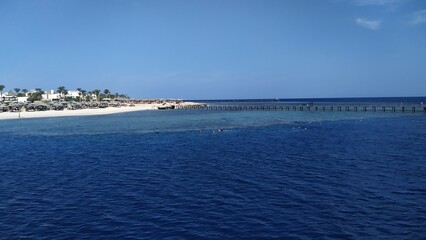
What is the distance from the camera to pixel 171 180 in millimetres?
22609

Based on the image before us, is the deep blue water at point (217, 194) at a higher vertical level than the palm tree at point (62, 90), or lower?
lower

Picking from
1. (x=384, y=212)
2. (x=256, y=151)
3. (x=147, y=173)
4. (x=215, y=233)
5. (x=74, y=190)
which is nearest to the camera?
(x=215, y=233)

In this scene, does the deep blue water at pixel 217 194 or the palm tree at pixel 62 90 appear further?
the palm tree at pixel 62 90

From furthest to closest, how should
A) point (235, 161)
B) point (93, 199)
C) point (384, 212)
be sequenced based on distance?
point (235, 161) → point (93, 199) → point (384, 212)

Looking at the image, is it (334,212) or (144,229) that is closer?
(144,229)

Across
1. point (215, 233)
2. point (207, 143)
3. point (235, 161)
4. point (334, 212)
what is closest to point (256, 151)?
point (235, 161)

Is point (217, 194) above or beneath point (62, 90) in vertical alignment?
beneath

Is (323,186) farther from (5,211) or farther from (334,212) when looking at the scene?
(5,211)

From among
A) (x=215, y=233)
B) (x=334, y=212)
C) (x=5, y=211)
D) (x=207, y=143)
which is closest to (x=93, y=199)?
(x=5, y=211)

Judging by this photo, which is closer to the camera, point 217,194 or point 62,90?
point 217,194

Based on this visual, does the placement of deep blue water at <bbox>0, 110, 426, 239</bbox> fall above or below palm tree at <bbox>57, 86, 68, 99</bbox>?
below

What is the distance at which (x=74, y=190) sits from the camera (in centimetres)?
2058

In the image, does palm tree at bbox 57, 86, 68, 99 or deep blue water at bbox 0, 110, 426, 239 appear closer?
deep blue water at bbox 0, 110, 426, 239

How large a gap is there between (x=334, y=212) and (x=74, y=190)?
14.4 m
